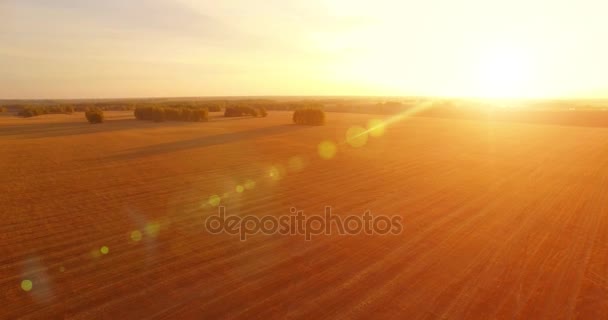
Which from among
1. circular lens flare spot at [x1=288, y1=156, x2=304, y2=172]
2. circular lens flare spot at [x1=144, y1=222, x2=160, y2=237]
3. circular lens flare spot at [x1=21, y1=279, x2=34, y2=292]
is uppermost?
circular lens flare spot at [x1=21, y1=279, x2=34, y2=292]

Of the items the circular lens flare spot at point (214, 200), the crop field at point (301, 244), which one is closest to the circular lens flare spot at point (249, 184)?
the crop field at point (301, 244)

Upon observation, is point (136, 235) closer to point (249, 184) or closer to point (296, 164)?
point (249, 184)

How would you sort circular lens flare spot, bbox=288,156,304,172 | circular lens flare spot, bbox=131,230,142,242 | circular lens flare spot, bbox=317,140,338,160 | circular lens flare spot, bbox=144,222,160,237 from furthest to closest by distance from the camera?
circular lens flare spot, bbox=317,140,338,160, circular lens flare spot, bbox=288,156,304,172, circular lens flare spot, bbox=144,222,160,237, circular lens flare spot, bbox=131,230,142,242

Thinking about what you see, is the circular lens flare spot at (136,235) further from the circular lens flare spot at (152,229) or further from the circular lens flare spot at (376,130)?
the circular lens flare spot at (376,130)

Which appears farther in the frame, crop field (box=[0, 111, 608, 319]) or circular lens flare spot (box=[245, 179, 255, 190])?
circular lens flare spot (box=[245, 179, 255, 190])

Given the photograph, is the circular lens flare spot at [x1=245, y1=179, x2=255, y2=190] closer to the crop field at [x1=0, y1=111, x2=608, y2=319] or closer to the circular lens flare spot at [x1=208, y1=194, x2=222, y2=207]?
the crop field at [x1=0, y1=111, x2=608, y2=319]

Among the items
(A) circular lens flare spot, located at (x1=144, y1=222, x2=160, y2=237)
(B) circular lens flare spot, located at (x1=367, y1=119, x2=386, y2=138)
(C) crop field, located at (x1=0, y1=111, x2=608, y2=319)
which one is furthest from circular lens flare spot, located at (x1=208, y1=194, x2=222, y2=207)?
(B) circular lens flare spot, located at (x1=367, y1=119, x2=386, y2=138)

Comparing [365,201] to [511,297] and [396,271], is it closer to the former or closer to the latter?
[396,271]

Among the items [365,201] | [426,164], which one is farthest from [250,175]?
[426,164]
